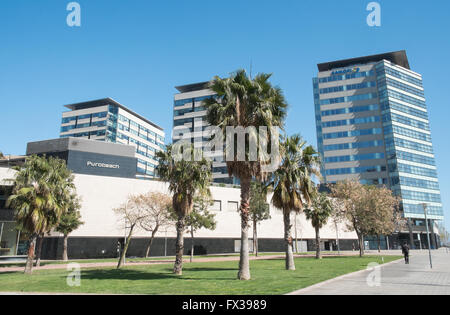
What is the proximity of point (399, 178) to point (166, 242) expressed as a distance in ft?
250

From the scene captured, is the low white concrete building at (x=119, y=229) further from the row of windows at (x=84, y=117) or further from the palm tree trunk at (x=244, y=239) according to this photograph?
the row of windows at (x=84, y=117)

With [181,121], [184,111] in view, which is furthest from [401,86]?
[181,121]

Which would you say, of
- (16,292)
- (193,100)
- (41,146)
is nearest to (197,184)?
(16,292)

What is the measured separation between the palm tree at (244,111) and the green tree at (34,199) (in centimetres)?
1302

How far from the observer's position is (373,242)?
92312mm

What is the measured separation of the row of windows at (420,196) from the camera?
9419 centimetres

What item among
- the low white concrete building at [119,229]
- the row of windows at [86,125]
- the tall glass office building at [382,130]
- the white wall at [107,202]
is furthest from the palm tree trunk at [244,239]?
the row of windows at [86,125]

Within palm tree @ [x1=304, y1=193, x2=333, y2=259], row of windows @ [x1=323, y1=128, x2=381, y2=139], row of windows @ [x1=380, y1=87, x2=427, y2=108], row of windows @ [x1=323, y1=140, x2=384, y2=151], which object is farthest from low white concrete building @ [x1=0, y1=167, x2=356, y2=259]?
row of windows @ [x1=380, y1=87, x2=427, y2=108]

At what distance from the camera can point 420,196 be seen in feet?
317

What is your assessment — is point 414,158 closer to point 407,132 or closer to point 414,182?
point 414,182

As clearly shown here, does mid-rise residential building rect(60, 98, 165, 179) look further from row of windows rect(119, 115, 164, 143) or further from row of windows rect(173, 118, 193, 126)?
row of windows rect(173, 118, 193, 126)

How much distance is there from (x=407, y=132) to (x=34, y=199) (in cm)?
10657

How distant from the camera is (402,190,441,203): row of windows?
94188 millimetres

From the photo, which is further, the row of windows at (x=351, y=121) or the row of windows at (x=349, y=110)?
the row of windows at (x=349, y=110)
